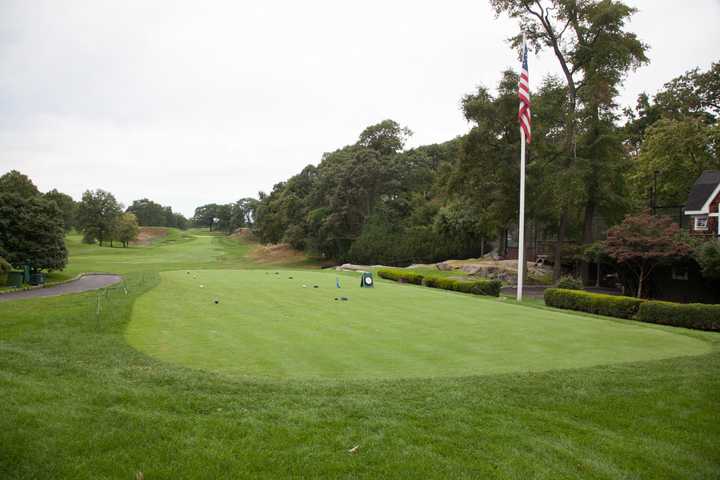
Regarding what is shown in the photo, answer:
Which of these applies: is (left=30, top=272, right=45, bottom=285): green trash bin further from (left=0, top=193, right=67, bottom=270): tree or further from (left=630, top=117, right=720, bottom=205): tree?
(left=630, top=117, right=720, bottom=205): tree

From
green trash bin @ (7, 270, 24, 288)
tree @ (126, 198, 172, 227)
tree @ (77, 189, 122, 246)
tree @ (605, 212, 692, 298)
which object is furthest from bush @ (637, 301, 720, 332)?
tree @ (126, 198, 172, 227)

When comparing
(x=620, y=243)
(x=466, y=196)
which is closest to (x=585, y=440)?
(x=620, y=243)

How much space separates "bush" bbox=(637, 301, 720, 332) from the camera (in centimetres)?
1408

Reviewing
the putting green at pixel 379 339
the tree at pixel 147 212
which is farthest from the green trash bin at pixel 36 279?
the tree at pixel 147 212

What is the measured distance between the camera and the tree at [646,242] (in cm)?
2339

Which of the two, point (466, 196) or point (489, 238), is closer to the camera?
point (466, 196)

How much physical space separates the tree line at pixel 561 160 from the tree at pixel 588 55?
0.07m

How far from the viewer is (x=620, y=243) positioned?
81.6 feet

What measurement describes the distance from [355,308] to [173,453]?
36.1 feet

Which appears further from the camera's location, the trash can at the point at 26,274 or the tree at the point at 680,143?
the tree at the point at 680,143

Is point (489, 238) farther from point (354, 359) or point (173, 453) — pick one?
point (173, 453)

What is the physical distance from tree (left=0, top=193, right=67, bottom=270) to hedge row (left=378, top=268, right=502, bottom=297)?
21.2m

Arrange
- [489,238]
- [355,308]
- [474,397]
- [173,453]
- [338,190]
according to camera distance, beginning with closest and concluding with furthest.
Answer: [173,453] → [474,397] → [355,308] → [489,238] → [338,190]

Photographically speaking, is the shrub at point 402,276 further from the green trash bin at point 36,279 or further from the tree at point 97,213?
the tree at point 97,213
